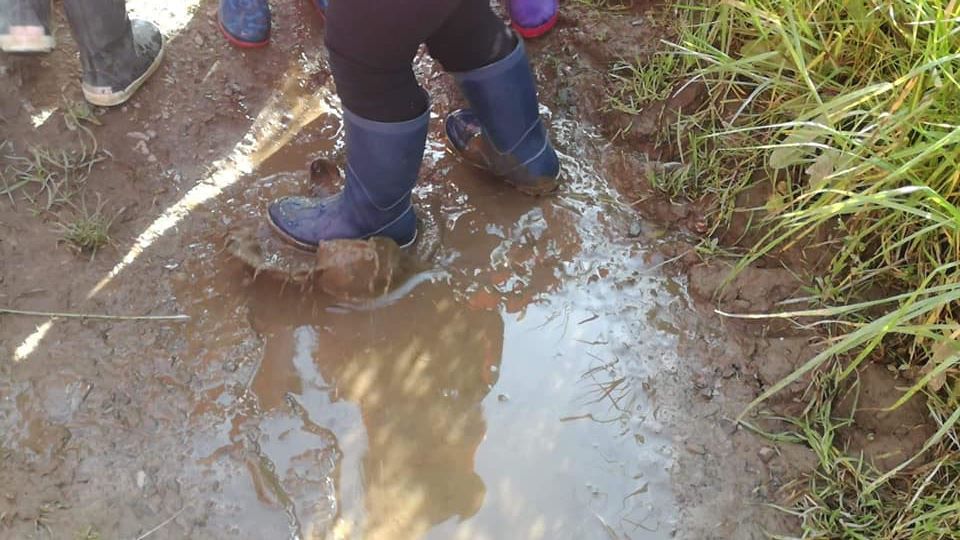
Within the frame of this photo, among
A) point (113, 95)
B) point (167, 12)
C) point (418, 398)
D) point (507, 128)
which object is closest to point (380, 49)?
point (507, 128)

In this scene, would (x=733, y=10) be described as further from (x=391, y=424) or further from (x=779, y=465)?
(x=391, y=424)

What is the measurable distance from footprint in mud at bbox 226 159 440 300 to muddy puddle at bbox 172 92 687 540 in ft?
0.06

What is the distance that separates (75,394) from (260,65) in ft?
4.03

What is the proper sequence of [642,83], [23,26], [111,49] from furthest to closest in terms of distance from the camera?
[642,83] → [111,49] → [23,26]

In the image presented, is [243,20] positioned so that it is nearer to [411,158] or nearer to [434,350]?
[411,158]

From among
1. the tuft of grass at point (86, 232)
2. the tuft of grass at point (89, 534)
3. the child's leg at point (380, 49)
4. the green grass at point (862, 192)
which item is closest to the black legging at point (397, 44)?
the child's leg at point (380, 49)

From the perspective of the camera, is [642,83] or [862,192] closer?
[862,192]

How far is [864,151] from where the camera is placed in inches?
68.3

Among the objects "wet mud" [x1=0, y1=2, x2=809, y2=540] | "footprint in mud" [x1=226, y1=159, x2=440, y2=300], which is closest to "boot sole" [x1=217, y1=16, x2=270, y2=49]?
"wet mud" [x1=0, y1=2, x2=809, y2=540]

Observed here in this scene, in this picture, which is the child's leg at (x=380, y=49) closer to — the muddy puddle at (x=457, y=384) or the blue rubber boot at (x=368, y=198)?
the blue rubber boot at (x=368, y=198)

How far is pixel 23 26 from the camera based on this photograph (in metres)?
2.13

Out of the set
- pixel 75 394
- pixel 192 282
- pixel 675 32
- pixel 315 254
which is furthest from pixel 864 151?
pixel 75 394

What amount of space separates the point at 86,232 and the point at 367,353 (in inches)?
32.2

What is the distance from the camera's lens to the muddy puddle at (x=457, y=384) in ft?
5.84
